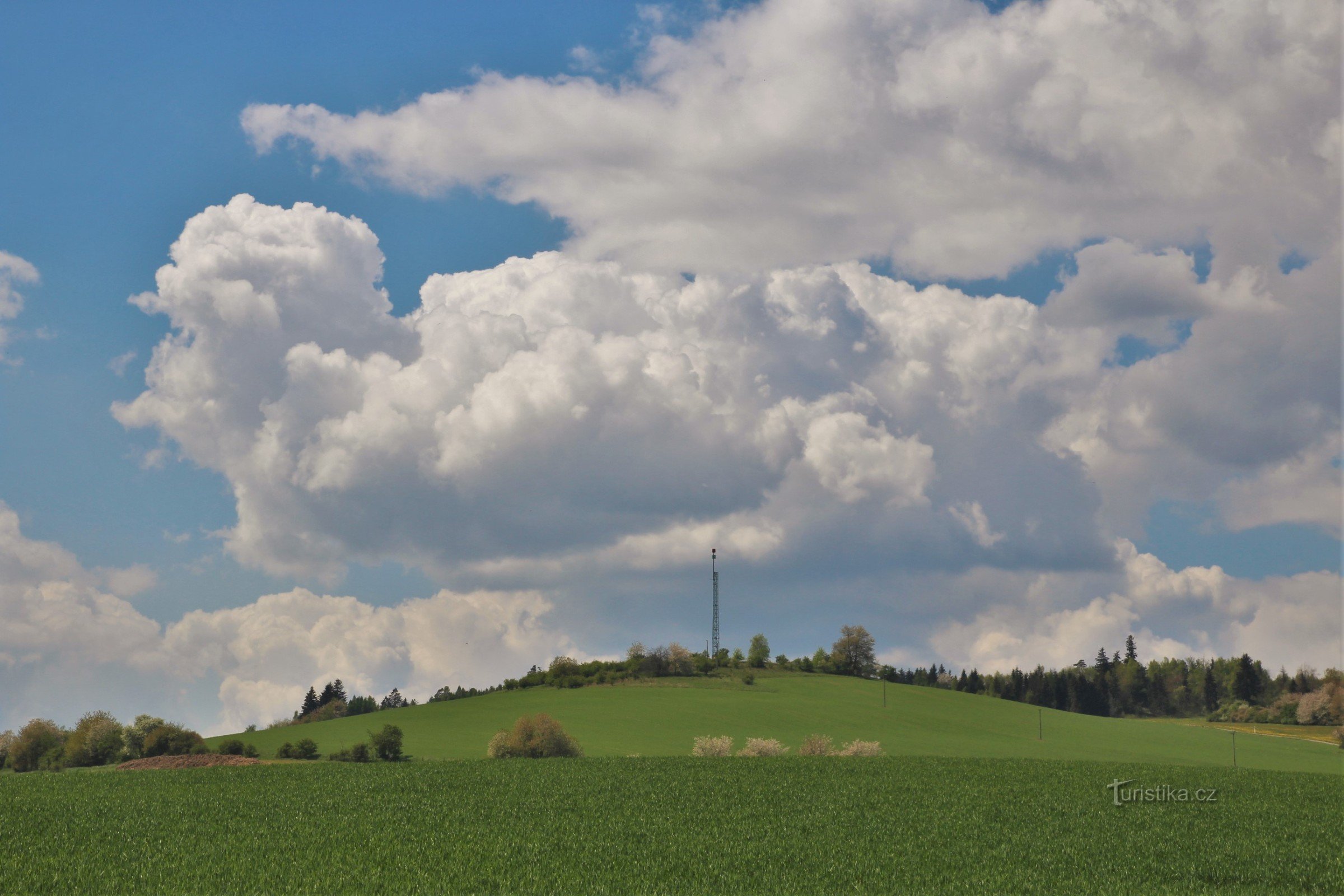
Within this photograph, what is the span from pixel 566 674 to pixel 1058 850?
11532 cm

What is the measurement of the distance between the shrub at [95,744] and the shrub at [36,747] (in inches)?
61.7

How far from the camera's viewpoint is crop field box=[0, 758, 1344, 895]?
27.6m

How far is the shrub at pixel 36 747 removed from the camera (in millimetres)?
75750

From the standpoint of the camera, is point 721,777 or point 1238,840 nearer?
point 1238,840

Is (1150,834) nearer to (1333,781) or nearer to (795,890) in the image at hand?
(795,890)

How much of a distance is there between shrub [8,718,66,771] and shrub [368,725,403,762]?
24.4m

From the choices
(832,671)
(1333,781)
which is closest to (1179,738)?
(832,671)

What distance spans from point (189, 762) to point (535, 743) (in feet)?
71.1

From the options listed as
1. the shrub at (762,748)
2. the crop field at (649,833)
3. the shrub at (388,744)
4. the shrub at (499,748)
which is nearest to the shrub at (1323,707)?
the crop field at (649,833)

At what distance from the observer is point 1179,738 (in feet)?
397

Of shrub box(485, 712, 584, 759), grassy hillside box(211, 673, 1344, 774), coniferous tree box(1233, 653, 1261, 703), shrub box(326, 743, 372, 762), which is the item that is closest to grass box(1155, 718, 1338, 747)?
grassy hillside box(211, 673, 1344, 774)

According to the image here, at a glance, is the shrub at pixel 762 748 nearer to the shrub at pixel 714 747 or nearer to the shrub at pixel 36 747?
the shrub at pixel 714 747

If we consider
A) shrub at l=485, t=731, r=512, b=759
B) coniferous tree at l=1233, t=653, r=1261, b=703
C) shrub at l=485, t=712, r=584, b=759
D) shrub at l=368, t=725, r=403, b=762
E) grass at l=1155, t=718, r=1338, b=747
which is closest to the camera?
shrub at l=485, t=712, r=584, b=759

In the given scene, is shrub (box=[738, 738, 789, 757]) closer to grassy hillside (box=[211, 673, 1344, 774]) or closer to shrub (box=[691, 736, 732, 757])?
shrub (box=[691, 736, 732, 757])
